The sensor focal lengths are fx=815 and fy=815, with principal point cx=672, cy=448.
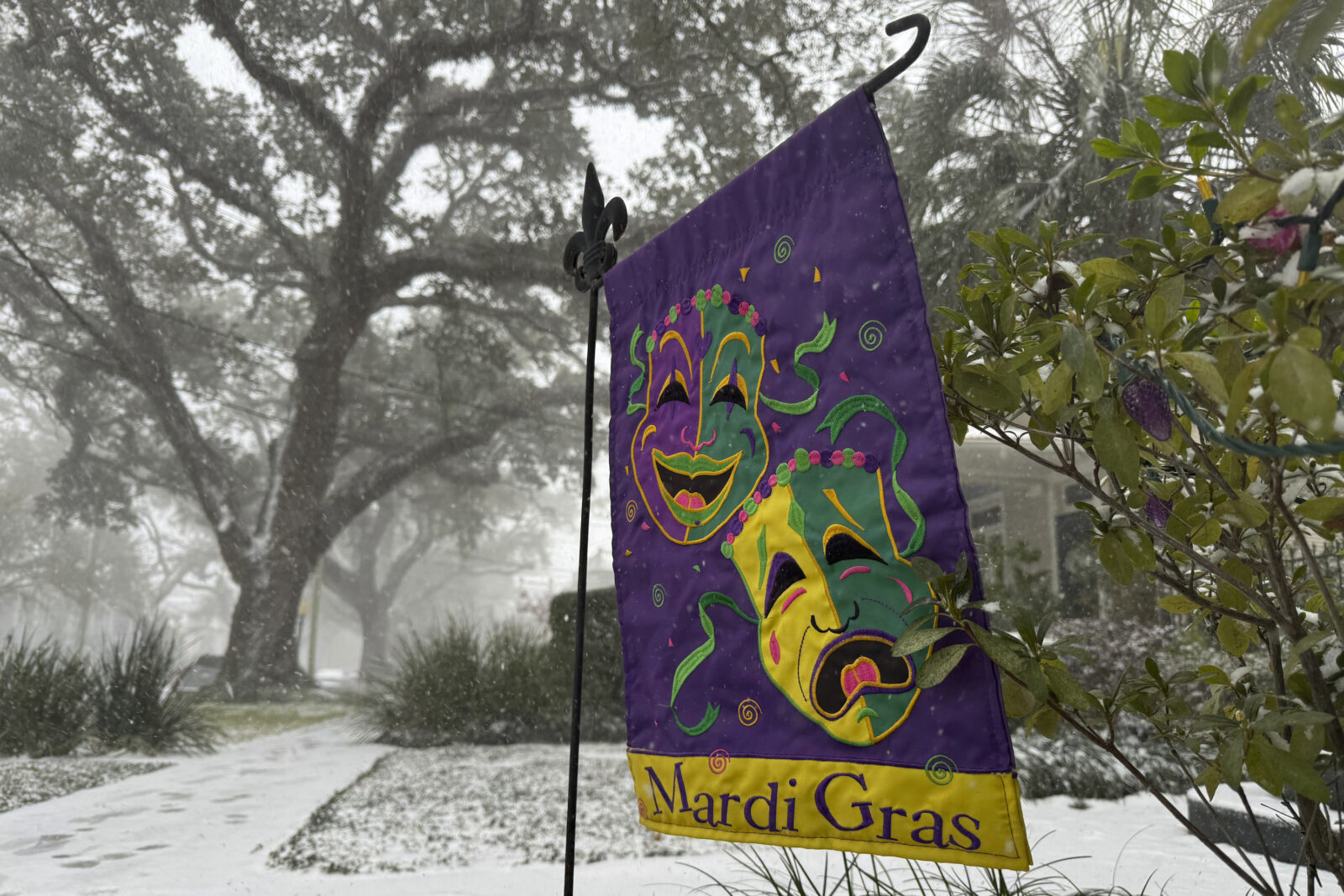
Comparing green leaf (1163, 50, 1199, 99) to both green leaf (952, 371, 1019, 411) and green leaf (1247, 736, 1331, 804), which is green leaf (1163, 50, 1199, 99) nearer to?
green leaf (952, 371, 1019, 411)

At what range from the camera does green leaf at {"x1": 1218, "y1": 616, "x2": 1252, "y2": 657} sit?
83cm

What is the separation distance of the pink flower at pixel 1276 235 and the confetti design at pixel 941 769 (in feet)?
1.35

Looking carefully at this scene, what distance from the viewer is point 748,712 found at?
796 mm

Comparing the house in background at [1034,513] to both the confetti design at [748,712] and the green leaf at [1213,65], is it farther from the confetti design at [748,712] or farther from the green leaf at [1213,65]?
the green leaf at [1213,65]

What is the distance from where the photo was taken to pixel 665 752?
0.90 meters

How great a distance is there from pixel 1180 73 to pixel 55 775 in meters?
3.54

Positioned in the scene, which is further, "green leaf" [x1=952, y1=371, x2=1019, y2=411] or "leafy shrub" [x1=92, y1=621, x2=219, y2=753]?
"leafy shrub" [x1=92, y1=621, x2=219, y2=753]

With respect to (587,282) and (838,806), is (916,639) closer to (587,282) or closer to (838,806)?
(838,806)

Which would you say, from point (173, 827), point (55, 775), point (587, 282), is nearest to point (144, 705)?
point (55, 775)

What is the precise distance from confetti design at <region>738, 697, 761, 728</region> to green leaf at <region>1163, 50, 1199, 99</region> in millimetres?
596

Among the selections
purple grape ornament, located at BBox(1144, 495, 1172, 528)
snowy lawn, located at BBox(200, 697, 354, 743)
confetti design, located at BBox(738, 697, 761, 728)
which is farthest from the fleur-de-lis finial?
snowy lawn, located at BBox(200, 697, 354, 743)

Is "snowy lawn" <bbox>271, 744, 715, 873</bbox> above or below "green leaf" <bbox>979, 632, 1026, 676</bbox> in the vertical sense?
below

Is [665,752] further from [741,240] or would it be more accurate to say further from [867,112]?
[867,112]

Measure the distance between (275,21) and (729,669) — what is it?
5.24m
